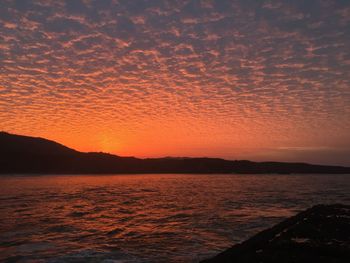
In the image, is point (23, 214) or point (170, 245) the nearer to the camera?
point (170, 245)

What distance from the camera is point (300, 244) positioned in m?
14.8

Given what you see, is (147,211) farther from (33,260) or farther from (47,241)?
(33,260)

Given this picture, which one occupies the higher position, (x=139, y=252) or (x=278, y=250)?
(x=278, y=250)

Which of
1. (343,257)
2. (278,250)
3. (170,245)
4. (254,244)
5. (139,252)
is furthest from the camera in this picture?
(170,245)

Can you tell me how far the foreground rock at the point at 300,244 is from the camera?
12344 millimetres

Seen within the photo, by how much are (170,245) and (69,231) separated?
8315 mm

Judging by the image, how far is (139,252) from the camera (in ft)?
57.4

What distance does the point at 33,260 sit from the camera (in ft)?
51.2

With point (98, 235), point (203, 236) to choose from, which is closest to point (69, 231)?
point (98, 235)

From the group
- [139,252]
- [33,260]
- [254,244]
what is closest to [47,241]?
[33,260]

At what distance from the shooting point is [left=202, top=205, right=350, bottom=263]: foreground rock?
40.5ft

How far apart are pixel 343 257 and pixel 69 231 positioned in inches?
698

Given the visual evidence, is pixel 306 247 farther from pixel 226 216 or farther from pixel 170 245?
pixel 226 216

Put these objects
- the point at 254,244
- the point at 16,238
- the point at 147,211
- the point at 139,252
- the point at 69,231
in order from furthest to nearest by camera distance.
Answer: the point at 147,211 < the point at 69,231 < the point at 16,238 < the point at 139,252 < the point at 254,244
